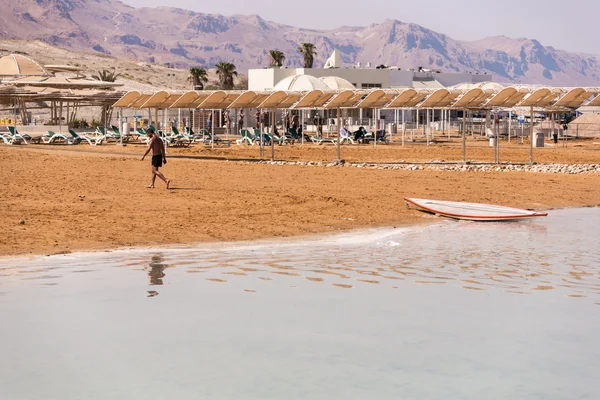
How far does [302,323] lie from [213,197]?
9295 mm

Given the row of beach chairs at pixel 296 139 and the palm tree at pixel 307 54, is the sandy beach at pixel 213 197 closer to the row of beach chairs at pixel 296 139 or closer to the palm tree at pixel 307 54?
the row of beach chairs at pixel 296 139

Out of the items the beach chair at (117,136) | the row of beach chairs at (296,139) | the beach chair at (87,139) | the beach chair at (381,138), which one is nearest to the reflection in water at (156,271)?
the beach chair at (87,139)

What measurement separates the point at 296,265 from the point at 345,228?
141 inches

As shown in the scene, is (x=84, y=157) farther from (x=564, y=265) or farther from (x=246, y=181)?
(x=564, y=265)

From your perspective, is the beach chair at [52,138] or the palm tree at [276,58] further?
the palm tree at [276,58]

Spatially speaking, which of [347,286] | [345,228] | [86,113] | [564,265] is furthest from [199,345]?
[86,113]

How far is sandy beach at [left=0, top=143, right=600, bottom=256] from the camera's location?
42.2 feet

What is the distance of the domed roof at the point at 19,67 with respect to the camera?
4166 centimetres

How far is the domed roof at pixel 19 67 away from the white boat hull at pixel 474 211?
95.7 ft

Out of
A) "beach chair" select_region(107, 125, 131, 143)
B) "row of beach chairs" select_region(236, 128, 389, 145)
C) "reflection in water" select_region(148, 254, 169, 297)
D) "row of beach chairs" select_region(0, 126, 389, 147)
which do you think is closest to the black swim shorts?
"reflection in water" select_region(148, 254, 169, 297)

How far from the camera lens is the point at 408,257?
37.2 ft

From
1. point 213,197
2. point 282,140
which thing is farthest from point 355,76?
point 213,197

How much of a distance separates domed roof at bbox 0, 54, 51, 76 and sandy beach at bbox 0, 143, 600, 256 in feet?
44.5

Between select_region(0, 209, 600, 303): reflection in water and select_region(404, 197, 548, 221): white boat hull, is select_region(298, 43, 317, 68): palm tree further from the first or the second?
select_region(0, 209, 600, 303): reflection in water
